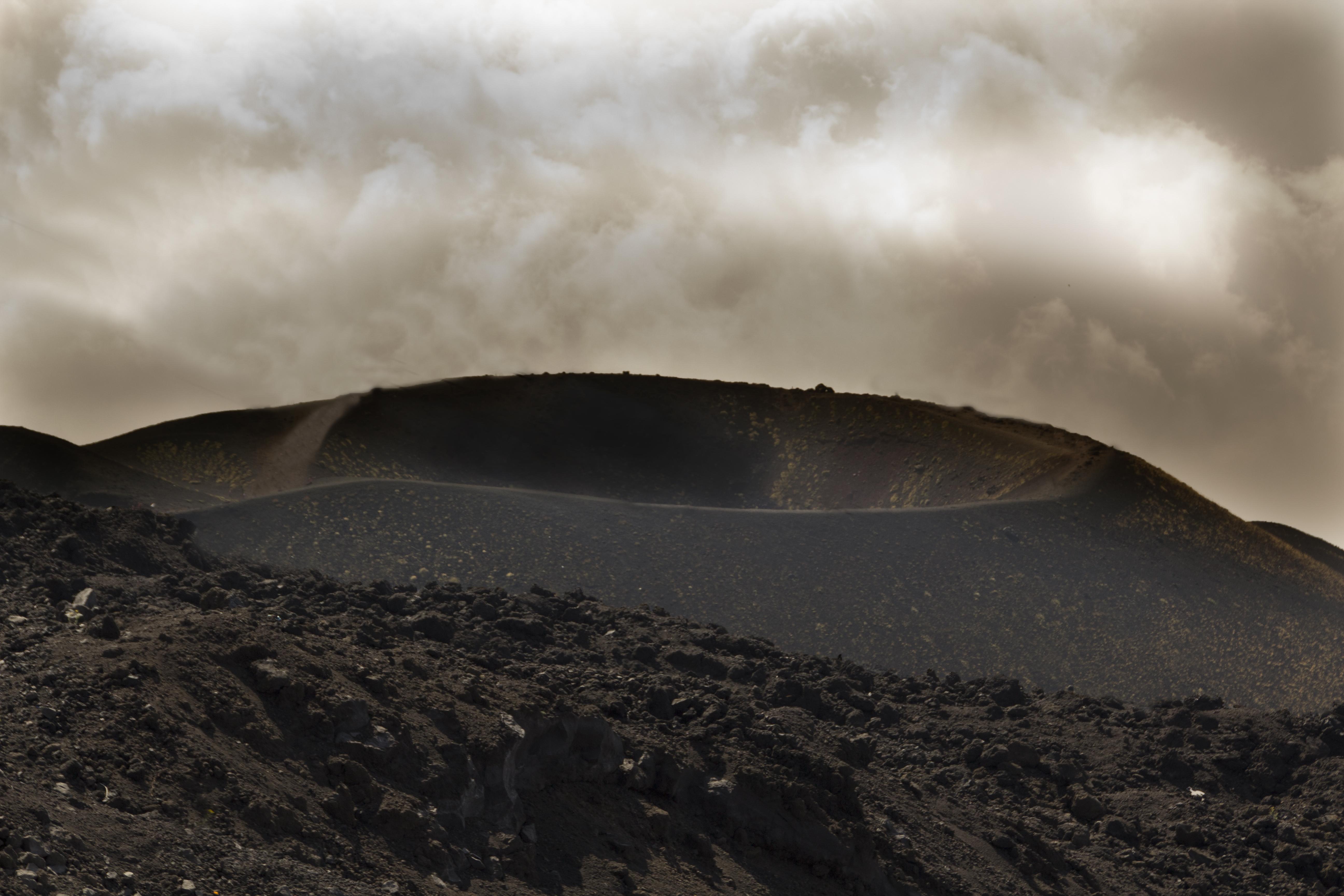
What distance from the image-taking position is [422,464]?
72.3ft

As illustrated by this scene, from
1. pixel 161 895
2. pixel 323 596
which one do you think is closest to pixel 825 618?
pixel 323 596

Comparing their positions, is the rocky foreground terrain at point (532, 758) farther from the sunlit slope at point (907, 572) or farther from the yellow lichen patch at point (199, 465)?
the yellow lichen patch at point (199, 465)

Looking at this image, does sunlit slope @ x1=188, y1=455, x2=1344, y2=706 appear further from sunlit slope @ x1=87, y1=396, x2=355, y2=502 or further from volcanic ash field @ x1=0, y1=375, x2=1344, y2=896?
sunlit slope @ x1=87, y1=396, x2=355, y2=502

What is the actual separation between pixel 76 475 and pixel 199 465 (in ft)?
7.50

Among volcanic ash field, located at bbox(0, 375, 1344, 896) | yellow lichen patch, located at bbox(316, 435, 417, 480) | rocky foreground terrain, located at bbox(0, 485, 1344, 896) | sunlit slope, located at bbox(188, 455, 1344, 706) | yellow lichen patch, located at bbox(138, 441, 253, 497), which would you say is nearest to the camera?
rocky foreground terrain, located at bbox(0, 485, 1344, 896)

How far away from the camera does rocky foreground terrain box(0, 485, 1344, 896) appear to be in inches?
243

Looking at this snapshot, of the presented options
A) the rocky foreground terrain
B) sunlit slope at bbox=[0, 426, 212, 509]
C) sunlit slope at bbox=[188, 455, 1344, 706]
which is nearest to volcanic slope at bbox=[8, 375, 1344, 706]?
sunlit slope at bbox=[188, 455, 1344, 706]

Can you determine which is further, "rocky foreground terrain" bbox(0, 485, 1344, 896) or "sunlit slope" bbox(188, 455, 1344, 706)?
"sunlit slope" bbox(188, 455, 1344, 706)

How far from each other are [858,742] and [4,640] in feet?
20.5

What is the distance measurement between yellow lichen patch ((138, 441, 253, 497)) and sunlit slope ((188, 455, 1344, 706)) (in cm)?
280

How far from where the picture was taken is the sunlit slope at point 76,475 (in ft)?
59.9

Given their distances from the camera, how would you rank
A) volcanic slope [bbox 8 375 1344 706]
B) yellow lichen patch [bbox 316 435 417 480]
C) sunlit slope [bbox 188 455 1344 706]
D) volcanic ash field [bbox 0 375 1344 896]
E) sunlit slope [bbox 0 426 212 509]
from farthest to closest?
yellow lichen patch [bbox 316 435 417 480] → sunlit slope [bbox 0 426 212 509] → volcanic slope [bbox 8 375 1344 706] → sunlit slope [bbox 188 455 1344 706] → volcanic ash field [bbox 0 375 1344 896]

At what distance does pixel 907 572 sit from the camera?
1758cm

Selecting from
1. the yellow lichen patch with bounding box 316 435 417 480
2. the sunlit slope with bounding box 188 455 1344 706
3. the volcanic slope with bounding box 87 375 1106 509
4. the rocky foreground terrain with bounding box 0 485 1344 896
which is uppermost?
the volcanic slope with bounding box 87 375 1106 509
